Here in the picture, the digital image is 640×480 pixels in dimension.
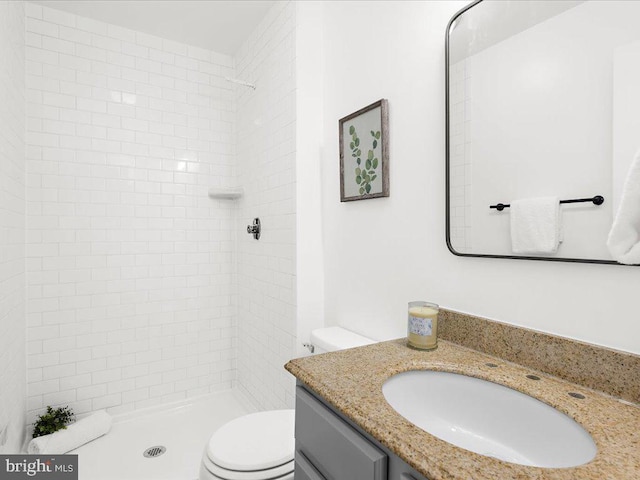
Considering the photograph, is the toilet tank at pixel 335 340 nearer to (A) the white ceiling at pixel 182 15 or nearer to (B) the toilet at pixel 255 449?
(B) the toilet at pixel 255 449

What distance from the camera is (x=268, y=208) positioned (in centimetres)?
226

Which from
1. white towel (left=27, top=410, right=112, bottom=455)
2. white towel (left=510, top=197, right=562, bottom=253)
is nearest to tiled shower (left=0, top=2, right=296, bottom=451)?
white towel (left=27, top=410, right=112, bottom=455)

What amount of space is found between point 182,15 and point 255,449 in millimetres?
2523

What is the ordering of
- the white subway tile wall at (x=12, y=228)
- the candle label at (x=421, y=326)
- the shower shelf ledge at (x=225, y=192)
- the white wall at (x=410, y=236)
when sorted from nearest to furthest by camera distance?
the white wall at (x=410, y=236) < the candle label at (x=421, y=326) < the white subway tile wall at (x=12, y=228) < the shower shelf ledge at (x=225, y=192)

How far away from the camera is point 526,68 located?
995 mm

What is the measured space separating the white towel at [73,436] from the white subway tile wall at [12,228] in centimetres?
11

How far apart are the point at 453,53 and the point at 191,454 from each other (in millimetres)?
2443

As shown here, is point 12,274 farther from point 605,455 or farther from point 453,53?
point 605,455

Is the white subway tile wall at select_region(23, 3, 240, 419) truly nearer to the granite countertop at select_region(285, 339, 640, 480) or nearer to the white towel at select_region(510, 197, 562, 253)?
the granite countertop at select_region(285, 339, 640, 480)

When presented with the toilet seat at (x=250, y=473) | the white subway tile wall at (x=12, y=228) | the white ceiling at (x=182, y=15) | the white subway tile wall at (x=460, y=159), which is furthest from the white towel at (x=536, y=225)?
the white subway tile wall at (x=12, y=228)

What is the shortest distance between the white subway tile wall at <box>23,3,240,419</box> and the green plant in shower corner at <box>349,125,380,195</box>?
4.73 feet

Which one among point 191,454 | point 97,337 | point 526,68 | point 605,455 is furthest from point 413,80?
point 97,337

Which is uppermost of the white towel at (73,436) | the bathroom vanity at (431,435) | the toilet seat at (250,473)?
the bathroom vanity at (431,435)

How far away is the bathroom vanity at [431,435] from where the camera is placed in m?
0.58
